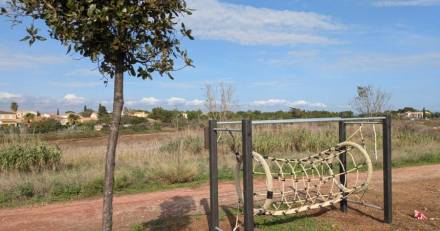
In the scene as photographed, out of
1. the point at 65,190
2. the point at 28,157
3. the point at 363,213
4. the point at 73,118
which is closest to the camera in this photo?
the point at 363,213

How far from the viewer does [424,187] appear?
9.75 metres

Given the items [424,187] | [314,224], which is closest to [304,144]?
[424,187]

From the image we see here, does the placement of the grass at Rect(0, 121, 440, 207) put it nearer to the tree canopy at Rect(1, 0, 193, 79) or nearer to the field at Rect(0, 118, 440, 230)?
the field at Rect(0, 118, 440, 230)

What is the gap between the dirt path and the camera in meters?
7.04

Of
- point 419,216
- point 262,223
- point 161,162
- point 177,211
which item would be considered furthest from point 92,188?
point 419,216

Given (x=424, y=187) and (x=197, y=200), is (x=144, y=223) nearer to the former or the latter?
(x=197, y=200)

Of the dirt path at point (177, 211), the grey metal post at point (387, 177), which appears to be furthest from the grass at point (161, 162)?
the grey metal post at point (387, 177)

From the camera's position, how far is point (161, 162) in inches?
494

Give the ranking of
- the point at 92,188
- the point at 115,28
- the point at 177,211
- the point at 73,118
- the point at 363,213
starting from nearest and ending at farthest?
the point at 115,28 < the point at 363,213 < the point at 177,211 < the point at 92,188 < the point at 73,118

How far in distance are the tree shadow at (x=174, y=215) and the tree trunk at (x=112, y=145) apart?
2.84m

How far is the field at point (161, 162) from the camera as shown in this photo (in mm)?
10141

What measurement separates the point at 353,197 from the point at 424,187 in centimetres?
202

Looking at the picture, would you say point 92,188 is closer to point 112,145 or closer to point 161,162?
point 161,162

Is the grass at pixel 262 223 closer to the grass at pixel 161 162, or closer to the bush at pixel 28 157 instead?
the grass at pixel 161 162
